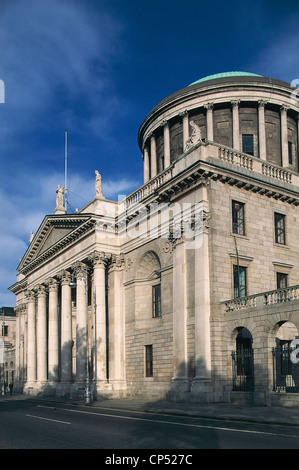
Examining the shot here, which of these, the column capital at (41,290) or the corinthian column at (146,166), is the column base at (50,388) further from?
the corinthian column at (146,166)

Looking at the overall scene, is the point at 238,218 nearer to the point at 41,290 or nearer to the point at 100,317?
the point at 100,317

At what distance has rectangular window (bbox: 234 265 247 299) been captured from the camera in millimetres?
29625

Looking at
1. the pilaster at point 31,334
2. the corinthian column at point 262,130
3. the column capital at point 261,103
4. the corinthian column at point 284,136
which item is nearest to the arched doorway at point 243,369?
the corinthian column at point 262,130

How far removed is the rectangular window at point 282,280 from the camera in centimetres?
3212

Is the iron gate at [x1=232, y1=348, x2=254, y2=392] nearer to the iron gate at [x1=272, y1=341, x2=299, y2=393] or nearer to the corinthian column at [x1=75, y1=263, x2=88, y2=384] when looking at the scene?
the iron gate at [x1=272, y1=341, x2=299, y2=393]

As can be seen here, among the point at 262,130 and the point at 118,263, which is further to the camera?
the point at 262,130

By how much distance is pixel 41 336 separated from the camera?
49.0 metres

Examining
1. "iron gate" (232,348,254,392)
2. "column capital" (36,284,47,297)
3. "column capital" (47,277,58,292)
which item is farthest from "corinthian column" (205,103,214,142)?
"iron gate" (232,348,254,392)

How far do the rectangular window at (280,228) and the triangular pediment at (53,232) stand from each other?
544 inches

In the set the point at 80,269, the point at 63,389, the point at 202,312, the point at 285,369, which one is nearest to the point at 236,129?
the point at 80,269

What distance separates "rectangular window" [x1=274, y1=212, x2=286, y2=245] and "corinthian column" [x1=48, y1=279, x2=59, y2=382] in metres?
21.7

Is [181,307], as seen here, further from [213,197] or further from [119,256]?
[119,256]

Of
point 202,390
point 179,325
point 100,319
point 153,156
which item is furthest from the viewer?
point 153,156

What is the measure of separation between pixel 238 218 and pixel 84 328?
15901mm
